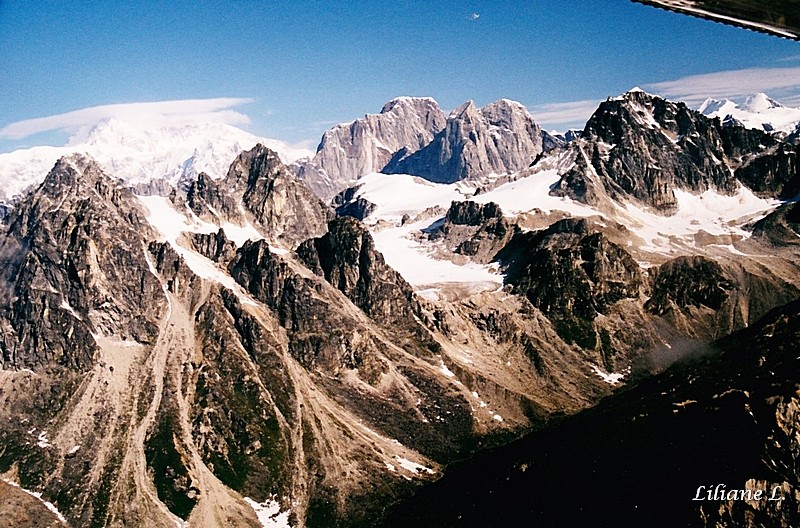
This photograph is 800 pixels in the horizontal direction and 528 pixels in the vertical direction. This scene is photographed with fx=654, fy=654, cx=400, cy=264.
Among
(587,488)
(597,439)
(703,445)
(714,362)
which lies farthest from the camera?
(714,362)

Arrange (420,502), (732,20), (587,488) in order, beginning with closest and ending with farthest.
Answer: (732,20), (587,488), (420,502)

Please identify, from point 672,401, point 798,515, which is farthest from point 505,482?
point 798,515

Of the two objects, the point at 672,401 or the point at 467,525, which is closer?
the point at 672,401

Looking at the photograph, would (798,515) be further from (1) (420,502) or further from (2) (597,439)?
(1) (420,502)

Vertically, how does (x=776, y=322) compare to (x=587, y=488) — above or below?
above

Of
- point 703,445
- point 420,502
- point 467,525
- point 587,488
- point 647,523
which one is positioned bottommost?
point 420,502

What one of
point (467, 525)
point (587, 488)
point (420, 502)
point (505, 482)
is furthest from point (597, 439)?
point (420, 502)
